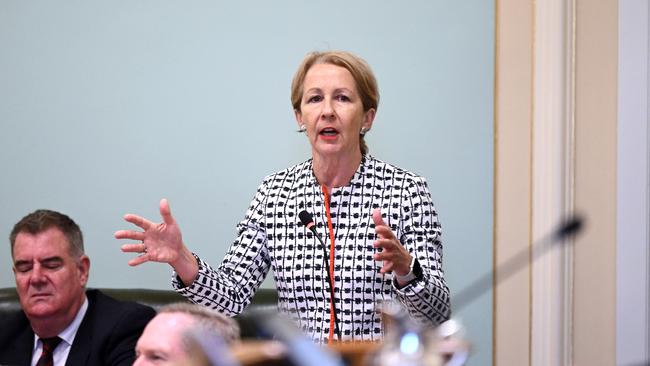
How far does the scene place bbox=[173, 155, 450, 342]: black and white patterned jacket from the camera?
2461mm

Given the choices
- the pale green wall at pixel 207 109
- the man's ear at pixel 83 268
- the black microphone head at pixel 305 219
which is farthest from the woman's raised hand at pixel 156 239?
the pale green wall at pixel 207 109

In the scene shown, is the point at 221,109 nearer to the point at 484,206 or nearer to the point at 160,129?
the point at 160,129

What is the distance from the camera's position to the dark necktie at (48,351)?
2.61 m

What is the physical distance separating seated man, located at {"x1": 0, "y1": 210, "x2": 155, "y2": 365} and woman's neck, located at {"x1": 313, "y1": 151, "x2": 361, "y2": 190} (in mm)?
647

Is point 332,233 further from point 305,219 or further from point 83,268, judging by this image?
point 83,268

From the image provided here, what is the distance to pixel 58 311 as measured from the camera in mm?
2607

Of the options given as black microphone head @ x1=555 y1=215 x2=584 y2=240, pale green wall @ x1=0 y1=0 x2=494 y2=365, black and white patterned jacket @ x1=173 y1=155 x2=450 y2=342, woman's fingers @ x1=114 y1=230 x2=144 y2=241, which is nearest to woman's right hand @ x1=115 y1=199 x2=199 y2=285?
woman's fingers @ x1=114 y1=230 x2=144 y2=241

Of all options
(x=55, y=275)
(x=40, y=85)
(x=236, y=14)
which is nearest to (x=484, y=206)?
(x=236, y=14)

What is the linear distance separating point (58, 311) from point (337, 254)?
0.83 metres

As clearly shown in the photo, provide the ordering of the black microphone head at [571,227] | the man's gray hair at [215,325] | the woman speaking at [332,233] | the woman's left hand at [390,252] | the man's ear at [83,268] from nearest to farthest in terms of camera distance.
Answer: the black microphone head at [571,227], the man's gray hair at [215,325], the woman's left hand at [390,252], the woman speaking at [332,233], the man's ear at [83,268]

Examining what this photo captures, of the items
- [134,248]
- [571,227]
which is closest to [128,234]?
[134,248]

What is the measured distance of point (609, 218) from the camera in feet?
10.1

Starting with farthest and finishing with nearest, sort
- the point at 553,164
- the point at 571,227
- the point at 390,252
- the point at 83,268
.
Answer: the point at 553,164 < the point at 83,268 < the point at 390,252 < the point at 571,227

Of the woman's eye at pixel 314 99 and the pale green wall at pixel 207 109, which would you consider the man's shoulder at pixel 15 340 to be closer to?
the pale green wall at pixel 207 109
